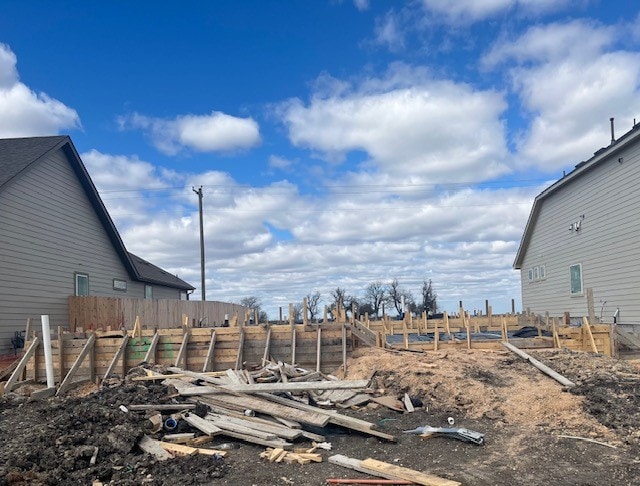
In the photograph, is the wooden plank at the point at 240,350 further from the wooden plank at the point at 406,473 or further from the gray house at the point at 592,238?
the gray house at the point at 592,238

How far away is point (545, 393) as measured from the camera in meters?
9.68

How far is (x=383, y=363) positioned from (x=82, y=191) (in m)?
14.0

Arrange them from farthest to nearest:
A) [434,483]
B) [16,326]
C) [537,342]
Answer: [16,326], [537,342], [434,483]

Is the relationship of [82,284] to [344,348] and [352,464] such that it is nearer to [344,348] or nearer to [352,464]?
[344,348]

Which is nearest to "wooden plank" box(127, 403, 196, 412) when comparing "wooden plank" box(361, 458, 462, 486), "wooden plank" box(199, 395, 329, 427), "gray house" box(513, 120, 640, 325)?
"wooden plank" box(199, 395, 329, 427)

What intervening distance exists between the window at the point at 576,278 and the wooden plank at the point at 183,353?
45.1ft

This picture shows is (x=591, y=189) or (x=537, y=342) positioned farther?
(x=591, y=189)

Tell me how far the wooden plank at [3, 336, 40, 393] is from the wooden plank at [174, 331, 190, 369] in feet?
11.7

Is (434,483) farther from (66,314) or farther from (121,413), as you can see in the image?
(66,314)

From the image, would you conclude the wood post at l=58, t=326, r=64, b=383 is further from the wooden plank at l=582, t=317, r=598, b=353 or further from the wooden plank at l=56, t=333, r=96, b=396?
the wooden plank at l=582, t=317, r=598, b=353

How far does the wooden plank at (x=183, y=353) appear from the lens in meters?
12.8

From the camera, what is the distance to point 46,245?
18.0m

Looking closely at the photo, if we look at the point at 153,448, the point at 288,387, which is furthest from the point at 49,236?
the point at 153,448

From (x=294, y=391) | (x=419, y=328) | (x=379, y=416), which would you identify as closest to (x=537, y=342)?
(x=419, y=328)
